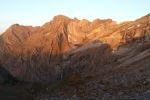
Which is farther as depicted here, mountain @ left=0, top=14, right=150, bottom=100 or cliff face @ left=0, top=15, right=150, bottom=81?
cliff face @ left=0, top=15, right=150, bottom=81

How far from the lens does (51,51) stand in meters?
194

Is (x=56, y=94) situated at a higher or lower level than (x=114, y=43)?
lower

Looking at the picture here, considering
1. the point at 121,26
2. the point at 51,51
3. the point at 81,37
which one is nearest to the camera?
the point at 121,26

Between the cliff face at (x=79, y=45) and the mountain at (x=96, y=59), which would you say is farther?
the cliff face at (x=79, y=45)

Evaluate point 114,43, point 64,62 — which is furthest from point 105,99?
point 64,62

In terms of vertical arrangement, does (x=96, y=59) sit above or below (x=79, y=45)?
below

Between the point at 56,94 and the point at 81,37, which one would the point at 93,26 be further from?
the point at 56,94

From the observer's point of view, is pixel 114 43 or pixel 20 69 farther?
pixel 20 69

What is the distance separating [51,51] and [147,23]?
73.2m

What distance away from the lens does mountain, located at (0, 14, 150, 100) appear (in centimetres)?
4212

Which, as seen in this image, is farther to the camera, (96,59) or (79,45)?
(79,45)

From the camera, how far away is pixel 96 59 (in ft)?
414

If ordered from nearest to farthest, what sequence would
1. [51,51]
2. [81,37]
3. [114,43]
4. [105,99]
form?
[105,99]
[114,43]
[81,37]
[51,51]

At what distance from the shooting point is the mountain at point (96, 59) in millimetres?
42125
